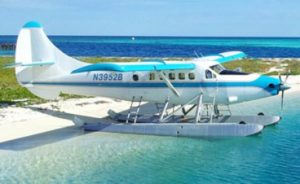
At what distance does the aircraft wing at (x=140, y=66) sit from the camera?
55.5 feet

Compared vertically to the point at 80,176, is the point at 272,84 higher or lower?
higher

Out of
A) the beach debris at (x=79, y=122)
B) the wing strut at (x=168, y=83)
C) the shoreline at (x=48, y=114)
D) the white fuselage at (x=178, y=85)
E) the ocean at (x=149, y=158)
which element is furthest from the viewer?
the beach debris at (x=79, y=122)

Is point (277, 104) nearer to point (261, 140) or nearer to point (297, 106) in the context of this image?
point (297, 106)

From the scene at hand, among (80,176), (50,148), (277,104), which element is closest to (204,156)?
(80,176)

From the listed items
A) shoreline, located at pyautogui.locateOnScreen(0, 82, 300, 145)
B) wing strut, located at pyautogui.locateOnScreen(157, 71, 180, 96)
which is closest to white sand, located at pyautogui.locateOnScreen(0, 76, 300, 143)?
shoreline, located at pyautogui.locateOnScreen(0, 82, 300, 145)

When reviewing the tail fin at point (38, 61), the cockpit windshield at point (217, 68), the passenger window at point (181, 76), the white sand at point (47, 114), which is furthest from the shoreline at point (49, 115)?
the cockpit windshield at point (217, 68)

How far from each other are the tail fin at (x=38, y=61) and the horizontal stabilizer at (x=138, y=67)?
2233mm

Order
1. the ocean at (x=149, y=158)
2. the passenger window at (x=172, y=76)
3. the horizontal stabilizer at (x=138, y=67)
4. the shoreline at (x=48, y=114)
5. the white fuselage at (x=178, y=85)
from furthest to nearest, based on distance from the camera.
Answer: the passenger window at (x=172, y=76) → the shoreline at (x=48, y=114) → the white fuselage at (x=178, y=85) → the horizontal stabilizer at (x=138, y=67) → the ocean at (x=149, y=158)

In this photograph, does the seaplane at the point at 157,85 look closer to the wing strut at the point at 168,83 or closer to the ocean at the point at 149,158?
the wing strut at the point at 168,83

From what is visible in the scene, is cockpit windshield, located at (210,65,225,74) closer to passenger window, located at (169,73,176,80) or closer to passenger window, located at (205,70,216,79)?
passenger window, located at (205,70,216,79)

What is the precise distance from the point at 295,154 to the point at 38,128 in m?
10.7

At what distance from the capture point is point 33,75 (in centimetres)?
2158

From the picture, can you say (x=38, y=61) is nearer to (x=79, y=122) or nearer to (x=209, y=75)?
(x=79, y=122)
